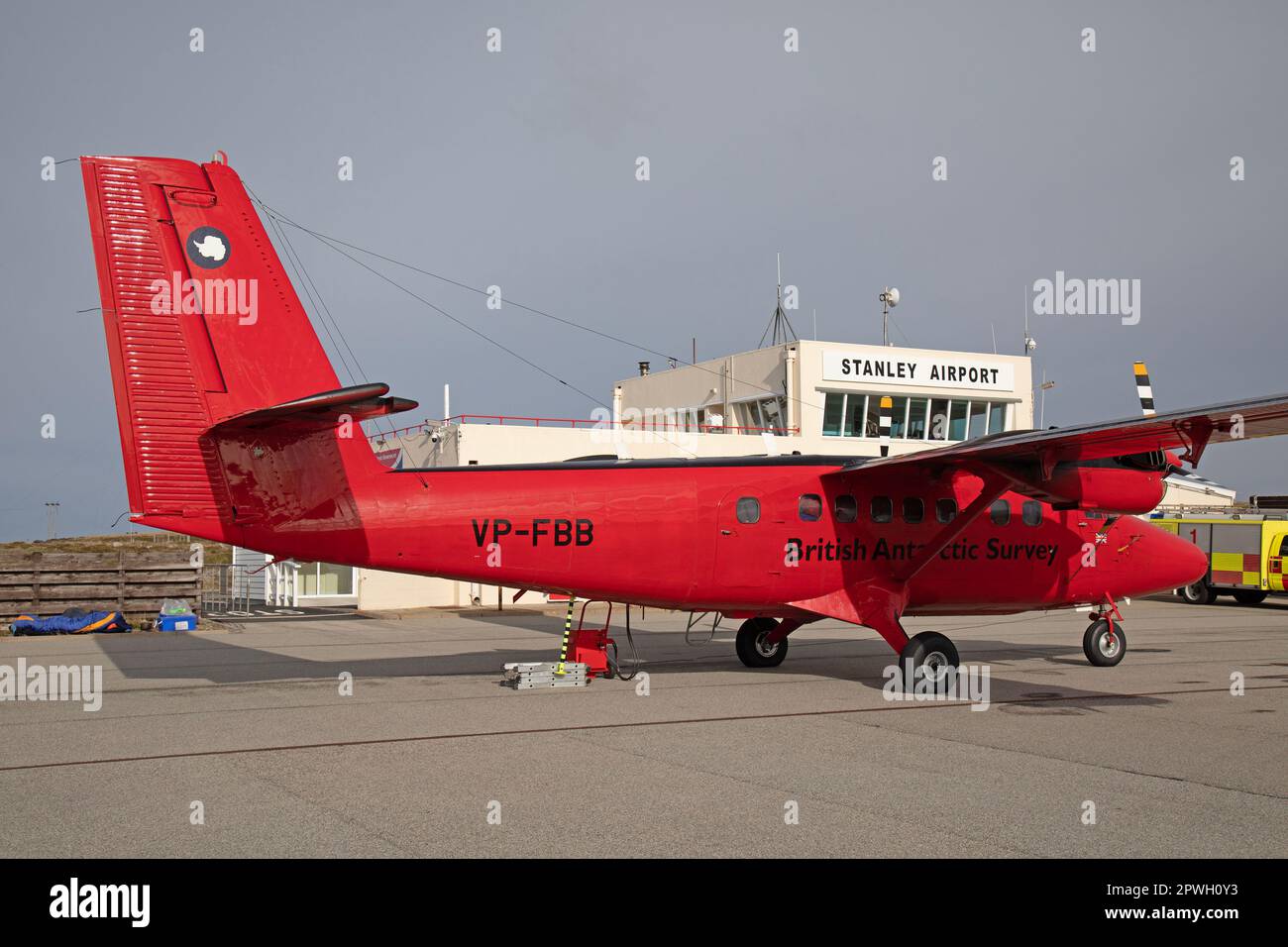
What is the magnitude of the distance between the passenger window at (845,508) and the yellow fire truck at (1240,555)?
2226 cm

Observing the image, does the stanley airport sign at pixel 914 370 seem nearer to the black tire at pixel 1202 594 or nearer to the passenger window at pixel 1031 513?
the black tire at pixel 1202 594

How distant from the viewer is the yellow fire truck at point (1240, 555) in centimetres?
3362

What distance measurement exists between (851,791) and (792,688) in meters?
6.42

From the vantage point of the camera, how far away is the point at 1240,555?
1377 inches

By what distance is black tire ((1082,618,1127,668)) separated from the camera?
707 inches

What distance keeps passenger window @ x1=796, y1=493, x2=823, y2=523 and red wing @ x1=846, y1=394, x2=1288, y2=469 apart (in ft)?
2.45

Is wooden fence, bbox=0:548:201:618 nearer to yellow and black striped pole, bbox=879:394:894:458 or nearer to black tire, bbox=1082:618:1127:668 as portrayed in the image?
black tire, bbox=1082:618:1127:668

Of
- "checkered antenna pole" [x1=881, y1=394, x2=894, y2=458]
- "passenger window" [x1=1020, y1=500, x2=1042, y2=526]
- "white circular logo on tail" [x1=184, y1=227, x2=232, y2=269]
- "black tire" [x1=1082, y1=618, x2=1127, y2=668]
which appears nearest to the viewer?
"white circular logo on tail" [x1=184, y1=227, x2=232, y2=269]

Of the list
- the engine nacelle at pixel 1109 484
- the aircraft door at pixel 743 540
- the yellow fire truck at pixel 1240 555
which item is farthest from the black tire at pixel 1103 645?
the yellow fire truck at pixel 1240 555

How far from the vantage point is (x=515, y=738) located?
36.4 feet

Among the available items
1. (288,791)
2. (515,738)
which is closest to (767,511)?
(515,738)

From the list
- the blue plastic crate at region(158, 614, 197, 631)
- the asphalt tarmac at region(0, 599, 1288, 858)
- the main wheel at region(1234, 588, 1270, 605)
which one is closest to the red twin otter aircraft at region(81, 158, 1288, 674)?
the asphalt tarmac at region(0, 599, 1288, 858)

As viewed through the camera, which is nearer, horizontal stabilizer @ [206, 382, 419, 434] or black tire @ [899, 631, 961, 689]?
horizontal stabilizer @ [206, 382, 419, 434]
